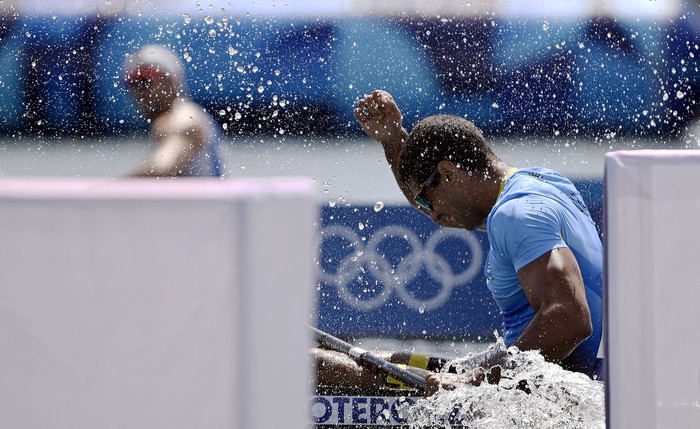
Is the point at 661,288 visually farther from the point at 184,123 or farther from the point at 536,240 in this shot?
the point at 184,123

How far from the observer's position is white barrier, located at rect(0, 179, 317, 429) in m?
1.20

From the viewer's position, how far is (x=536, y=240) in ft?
8.93

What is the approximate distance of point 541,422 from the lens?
9.20 feet

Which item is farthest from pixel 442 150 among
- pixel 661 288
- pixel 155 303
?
pixel 155 303

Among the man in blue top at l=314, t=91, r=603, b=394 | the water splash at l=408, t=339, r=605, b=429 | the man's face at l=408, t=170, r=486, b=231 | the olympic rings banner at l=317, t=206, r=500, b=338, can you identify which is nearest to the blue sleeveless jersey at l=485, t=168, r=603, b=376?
the man in blue top at l=314, t=91, r=603, b=394

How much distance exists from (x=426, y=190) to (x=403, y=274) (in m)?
0.59

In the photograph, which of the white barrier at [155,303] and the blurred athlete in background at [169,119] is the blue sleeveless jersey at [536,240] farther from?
the white barrier at [155,303]

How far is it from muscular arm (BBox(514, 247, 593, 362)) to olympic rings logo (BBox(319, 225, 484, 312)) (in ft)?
3.06

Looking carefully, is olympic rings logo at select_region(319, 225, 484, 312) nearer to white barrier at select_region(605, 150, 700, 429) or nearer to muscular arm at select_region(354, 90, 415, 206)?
muscular arm at select_region(354, 90, 415, 206)

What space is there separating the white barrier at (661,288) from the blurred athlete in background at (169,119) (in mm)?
2343

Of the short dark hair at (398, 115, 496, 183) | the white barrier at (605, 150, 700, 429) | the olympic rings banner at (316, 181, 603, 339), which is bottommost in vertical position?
the olympic rings banner at (316, 181, 603, 339)

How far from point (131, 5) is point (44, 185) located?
286 centimetres

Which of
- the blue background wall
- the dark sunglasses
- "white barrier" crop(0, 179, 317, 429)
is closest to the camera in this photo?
"white barrier" crop(0, 179, 317, 429)

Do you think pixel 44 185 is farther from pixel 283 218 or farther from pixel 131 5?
pixel 131 5
